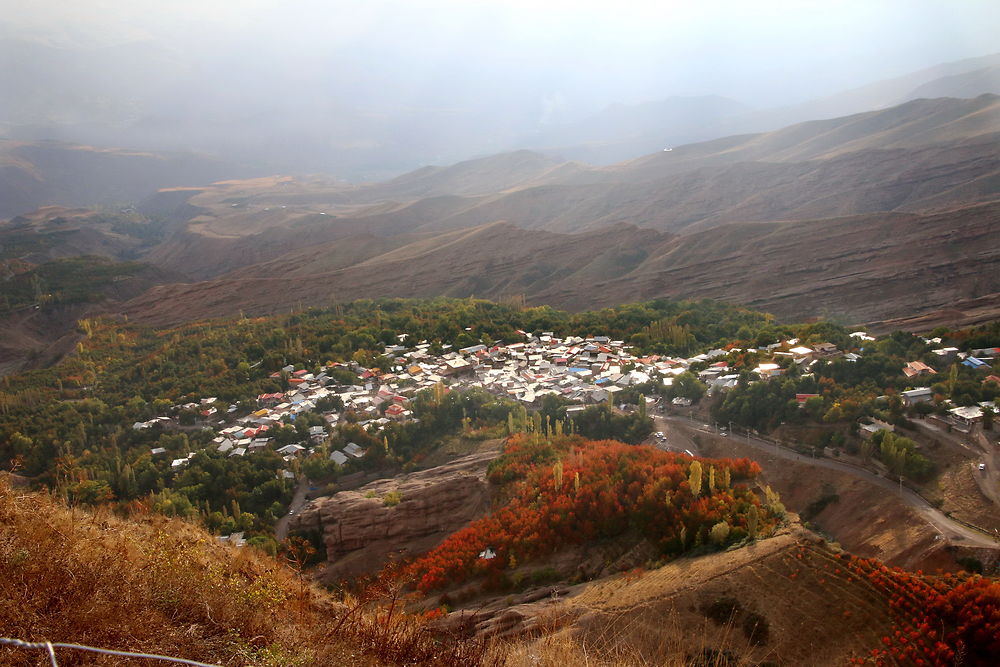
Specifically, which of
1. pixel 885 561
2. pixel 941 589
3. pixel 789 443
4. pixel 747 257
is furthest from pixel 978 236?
pixel 941 589

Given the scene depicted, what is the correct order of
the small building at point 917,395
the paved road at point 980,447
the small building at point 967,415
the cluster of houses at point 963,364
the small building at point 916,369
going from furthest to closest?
the small building at point 916,369 < the small building at point 917,395 < the cluster of houses at point 963,364 < the small building at point 967,415 < the paved road at point 980,447

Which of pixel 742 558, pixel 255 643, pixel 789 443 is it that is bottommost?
pixel 789 443

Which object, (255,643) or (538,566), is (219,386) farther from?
(255,643)

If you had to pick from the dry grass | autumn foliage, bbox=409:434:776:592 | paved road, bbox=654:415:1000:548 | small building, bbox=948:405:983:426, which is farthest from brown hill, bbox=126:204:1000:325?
the dry grass

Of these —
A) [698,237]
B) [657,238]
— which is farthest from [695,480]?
[657,238]

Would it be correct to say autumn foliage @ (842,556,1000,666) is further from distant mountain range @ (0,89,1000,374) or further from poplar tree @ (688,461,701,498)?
distant mountain range @ (0,89,1000,374)

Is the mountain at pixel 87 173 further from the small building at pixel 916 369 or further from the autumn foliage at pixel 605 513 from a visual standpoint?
the small building at pixel 916 369

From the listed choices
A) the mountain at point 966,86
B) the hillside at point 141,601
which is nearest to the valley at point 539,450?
the hillside at point 141,601
